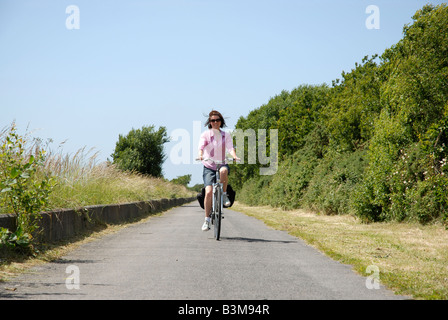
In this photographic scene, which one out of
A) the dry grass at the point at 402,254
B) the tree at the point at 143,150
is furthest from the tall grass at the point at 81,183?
the tree at the point at 143,150

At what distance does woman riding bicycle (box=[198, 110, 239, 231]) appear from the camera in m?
9.36

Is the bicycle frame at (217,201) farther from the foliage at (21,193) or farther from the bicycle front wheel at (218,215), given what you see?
the foliage at (21,193)

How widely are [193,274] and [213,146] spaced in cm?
416

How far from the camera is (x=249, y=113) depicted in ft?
219

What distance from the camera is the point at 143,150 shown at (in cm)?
4022

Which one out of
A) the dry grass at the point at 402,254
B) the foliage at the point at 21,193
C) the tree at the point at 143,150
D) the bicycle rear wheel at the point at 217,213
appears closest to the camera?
the dry grass at the point at 402,254

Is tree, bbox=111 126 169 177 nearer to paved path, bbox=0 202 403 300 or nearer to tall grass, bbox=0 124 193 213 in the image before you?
tall grass, bbox=0 124 193 213

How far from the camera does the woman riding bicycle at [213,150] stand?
9359 millimetres

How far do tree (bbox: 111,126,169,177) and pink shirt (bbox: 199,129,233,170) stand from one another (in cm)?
3034

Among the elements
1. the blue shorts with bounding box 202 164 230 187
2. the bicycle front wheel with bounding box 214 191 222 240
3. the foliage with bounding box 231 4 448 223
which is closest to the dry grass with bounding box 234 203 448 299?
the foliage with bounding box 231 4 448 223

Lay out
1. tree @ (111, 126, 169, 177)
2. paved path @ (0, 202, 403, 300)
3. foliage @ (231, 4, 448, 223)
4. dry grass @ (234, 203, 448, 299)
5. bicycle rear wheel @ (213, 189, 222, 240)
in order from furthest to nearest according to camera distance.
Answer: tree @ (111, 126, 169, 177) < foliage @ (231, 4, 448, 223) < bicycle rear wheel @ (213, 189, 222, 240) < dry grass @ (234, 203, 448, 299) < paved path @ (0, 202, 403, 300)

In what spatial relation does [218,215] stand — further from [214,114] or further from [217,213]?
[214,114]

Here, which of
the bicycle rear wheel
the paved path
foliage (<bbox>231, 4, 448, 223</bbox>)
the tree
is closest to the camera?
the paved path
